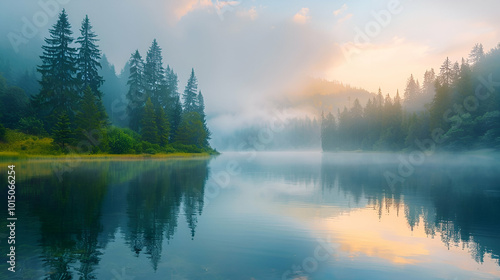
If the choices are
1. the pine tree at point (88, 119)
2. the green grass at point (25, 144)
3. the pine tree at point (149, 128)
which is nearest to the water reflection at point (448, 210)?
the green grass at point (25, 144)

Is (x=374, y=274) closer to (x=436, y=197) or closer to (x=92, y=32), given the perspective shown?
(x=436, y=197)

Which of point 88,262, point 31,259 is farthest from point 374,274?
point 31,259

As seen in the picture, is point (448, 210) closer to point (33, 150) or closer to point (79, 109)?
point (33, 150)

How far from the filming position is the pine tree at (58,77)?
207 feet

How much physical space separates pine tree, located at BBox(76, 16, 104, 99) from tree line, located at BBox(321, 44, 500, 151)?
93.3 metres

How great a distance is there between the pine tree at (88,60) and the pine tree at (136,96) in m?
10.3

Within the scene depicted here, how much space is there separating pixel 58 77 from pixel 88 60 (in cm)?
980

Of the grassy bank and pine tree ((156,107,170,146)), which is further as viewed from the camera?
pine tree ((156,107,170,146))

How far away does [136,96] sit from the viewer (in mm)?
83312

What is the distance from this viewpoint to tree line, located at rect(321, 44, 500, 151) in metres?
77.2

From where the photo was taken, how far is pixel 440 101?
294 feet

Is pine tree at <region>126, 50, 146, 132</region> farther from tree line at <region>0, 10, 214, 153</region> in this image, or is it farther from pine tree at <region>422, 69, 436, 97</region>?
pine tree at <region>422, 69, 436, 97</region>

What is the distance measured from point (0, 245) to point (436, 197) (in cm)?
2548

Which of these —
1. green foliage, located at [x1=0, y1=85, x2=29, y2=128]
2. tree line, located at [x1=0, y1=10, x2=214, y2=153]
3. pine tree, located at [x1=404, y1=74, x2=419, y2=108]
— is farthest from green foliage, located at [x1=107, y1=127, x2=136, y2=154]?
pine tree, located at [x1=404, y1=74, x2=419, y2=108]
